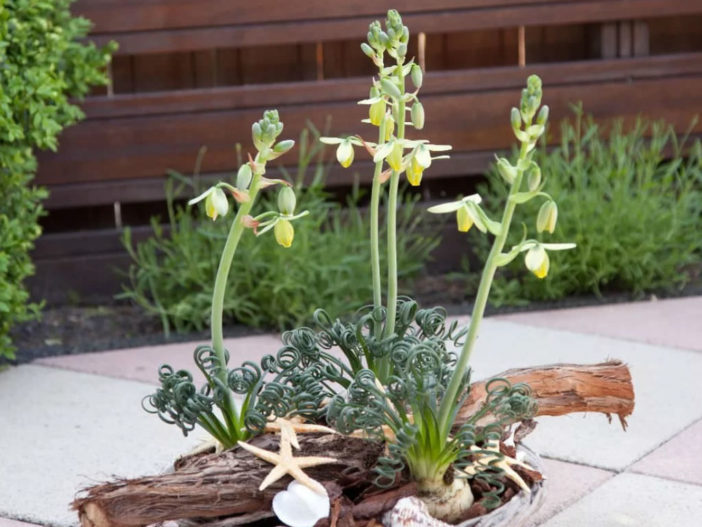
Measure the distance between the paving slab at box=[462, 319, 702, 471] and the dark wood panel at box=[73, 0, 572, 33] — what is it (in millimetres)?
1561

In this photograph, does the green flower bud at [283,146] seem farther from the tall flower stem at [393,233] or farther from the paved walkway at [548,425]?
the paved walkway at [548,425]

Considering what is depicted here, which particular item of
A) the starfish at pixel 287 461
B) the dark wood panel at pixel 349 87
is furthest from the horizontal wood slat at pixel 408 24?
the starfish at pixel 287 461

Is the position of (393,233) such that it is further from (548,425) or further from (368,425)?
(548,425)

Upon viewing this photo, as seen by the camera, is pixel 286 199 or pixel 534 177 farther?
pixel 286 199

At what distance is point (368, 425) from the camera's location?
2.03 meters

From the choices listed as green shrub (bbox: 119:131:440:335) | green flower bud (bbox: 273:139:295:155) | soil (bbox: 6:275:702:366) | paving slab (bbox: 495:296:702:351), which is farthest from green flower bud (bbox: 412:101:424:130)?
soil (bbox: 6:275:702:366)

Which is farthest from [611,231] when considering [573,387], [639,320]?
[573,387]

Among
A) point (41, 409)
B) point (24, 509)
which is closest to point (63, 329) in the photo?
point (41, 409)

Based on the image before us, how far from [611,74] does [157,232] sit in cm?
229

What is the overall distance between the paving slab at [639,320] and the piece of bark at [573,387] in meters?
1.68

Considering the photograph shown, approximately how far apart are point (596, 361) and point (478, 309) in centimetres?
193

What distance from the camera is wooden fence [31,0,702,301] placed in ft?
15.7

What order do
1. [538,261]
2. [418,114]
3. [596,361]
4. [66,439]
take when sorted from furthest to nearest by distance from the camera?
1. [596,361]
2. [66,439]
3. [418,114]
4. [538,261]

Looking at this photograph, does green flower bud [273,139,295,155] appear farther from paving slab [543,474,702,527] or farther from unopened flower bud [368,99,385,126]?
paving slab [543,474,702,527]
